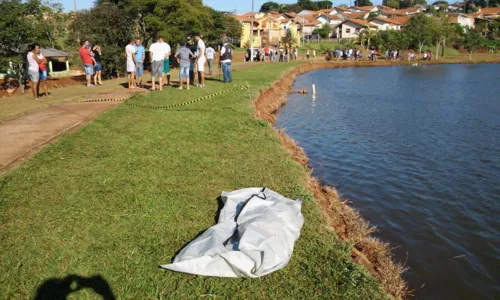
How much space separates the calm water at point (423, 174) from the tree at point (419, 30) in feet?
146

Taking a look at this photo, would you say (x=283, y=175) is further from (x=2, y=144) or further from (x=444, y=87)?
(x=444, y=87)

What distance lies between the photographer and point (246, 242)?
428cm

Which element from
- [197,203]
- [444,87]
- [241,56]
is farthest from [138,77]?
[241,56]

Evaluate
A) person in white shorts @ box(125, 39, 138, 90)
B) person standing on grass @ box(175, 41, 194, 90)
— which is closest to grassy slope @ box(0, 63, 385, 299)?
person standing on grass @ box(175, 41, 194, 90)

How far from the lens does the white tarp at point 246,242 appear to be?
4.09 meters

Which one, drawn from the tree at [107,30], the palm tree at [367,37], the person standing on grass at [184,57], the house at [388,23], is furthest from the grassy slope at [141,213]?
the house at [388,23]

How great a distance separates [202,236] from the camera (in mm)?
4539

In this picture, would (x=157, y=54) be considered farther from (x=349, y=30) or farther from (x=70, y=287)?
(x=349, y=30)

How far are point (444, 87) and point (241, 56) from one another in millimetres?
25415

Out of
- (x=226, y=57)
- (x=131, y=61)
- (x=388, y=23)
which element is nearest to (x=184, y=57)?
(x=131, y=61)

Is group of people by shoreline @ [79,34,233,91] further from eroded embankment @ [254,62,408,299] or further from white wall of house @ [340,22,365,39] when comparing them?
white wall of house @ [340,22,365,39]

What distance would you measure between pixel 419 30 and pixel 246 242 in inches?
2556

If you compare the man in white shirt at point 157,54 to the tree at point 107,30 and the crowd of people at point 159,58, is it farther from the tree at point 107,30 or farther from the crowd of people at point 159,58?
the tree at point 107,30

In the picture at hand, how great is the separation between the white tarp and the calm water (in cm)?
218
